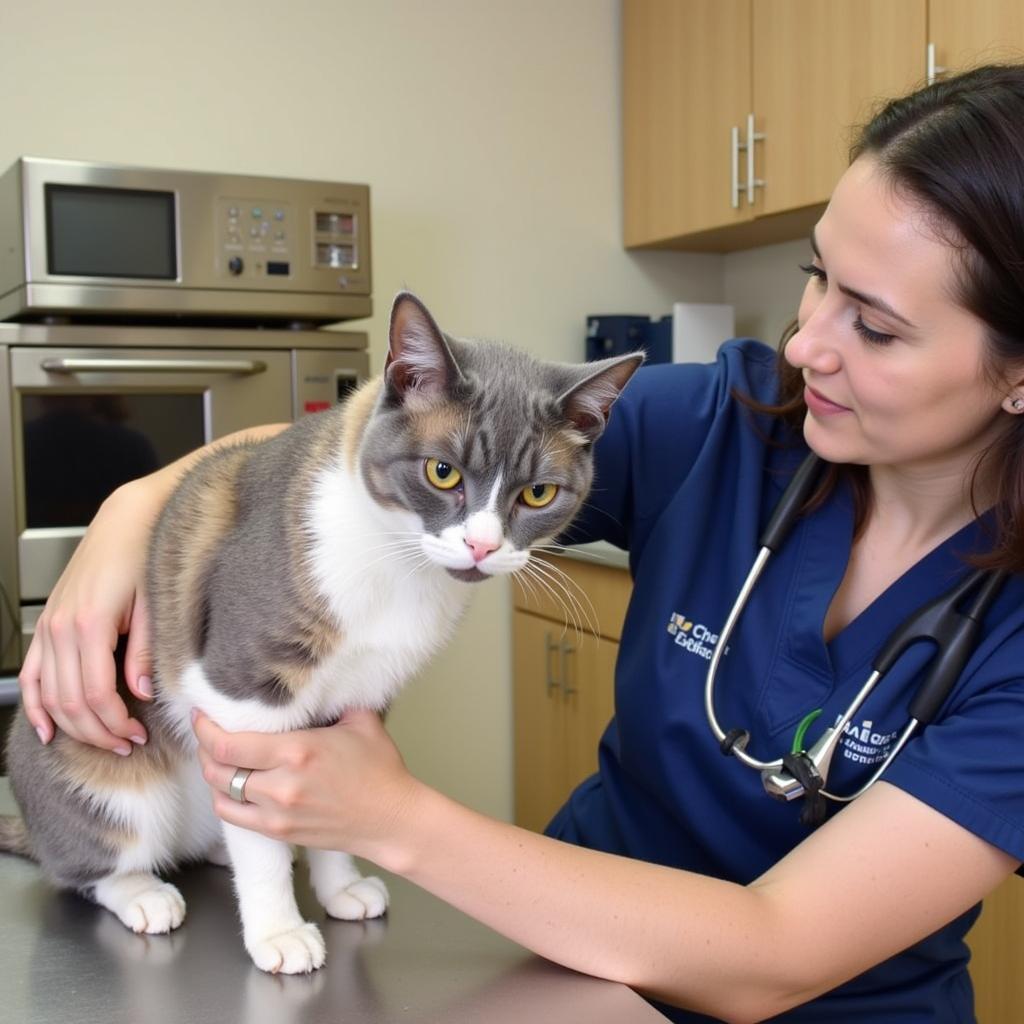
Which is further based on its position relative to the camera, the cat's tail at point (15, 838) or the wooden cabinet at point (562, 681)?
the wooden cabinet at point (562, 681)

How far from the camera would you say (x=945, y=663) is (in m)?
0.96

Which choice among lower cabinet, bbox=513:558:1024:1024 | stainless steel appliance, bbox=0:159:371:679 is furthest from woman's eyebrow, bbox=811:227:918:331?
stainless steel appliance, bbox=0:159:371:679

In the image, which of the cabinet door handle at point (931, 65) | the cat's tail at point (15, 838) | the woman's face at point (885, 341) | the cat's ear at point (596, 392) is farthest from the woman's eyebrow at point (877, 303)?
the cabinet door handle at point (931, 65)

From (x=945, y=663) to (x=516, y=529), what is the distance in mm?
388

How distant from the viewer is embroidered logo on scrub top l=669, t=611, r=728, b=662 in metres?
1.13

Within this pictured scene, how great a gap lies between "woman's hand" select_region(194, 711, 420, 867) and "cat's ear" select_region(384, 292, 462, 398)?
297 mm

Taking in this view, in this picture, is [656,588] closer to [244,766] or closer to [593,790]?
[593,790]

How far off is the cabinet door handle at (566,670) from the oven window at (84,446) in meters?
1.01

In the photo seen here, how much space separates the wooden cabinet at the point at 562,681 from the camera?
2.40 metres

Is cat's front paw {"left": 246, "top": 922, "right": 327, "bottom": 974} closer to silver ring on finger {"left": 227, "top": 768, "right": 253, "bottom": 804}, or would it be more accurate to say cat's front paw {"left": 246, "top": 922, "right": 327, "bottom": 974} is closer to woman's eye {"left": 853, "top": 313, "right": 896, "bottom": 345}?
silver ring on finger {"left": 227, "top": 768, "right": 253, "bottom": 804}

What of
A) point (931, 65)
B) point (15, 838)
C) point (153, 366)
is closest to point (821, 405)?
point (15, 838)

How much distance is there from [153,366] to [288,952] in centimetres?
154

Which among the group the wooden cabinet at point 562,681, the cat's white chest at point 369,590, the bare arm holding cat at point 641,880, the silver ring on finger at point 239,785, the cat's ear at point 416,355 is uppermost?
the cat's ear at point 416,355

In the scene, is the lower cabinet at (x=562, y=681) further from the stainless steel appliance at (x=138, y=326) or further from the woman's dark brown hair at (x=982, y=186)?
the woman's dark brown hair at (x=982, y=186)
